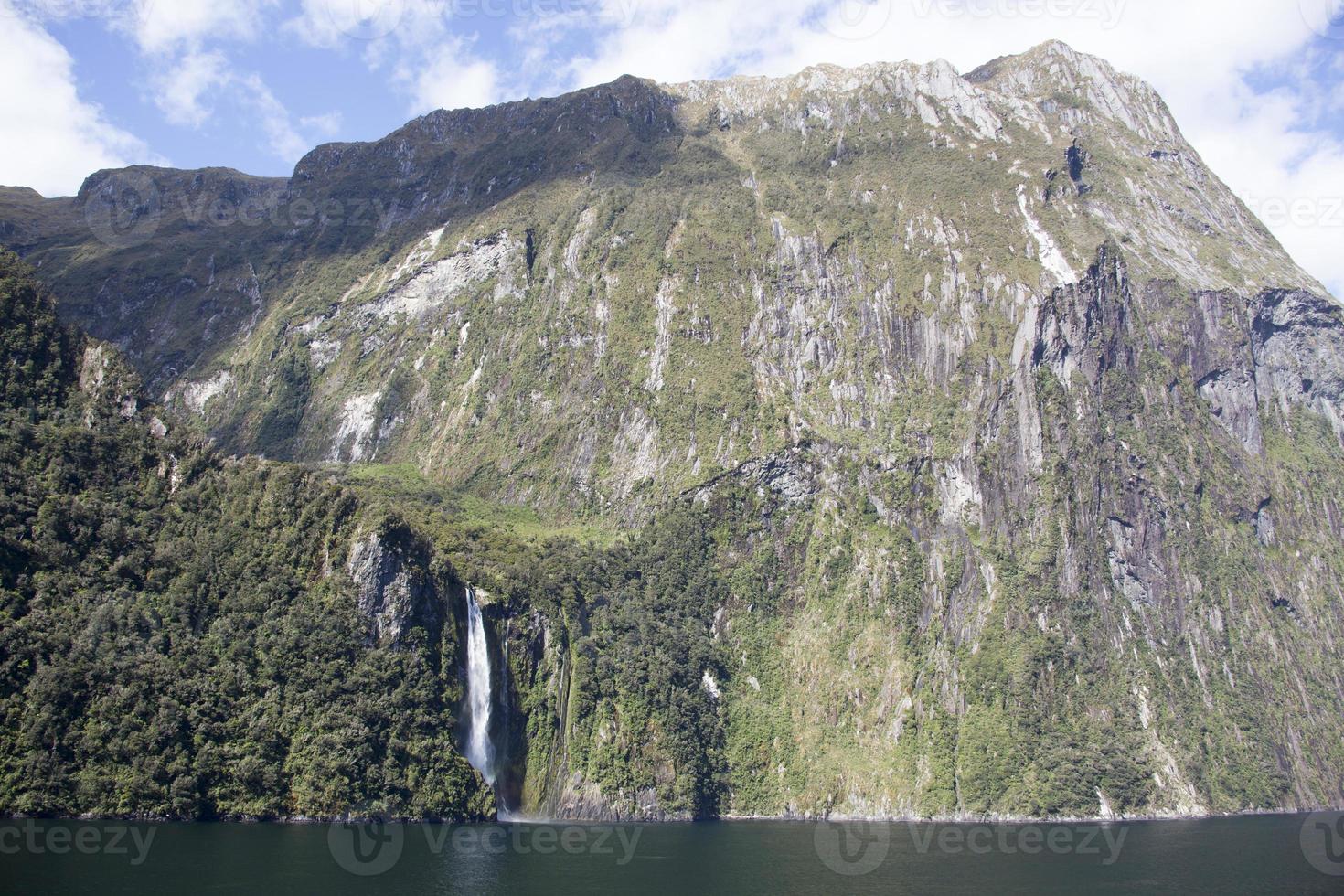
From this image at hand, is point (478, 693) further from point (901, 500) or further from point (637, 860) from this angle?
point (901, 500)

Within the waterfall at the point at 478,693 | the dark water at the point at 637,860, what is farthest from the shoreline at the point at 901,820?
the waterfall at the point at 478,693

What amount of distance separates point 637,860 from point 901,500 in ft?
263

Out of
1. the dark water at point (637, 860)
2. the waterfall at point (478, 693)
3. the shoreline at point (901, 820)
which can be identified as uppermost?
the waterfall at point (478, 693)

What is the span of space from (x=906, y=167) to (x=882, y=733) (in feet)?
325

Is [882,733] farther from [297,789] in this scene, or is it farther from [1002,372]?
[297,789]

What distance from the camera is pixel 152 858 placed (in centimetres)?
7588

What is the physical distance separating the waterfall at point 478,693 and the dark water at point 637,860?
957 cm

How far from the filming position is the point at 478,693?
128 meters

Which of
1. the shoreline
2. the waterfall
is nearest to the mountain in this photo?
the shoreline

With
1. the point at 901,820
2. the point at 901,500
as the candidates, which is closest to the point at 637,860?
the point at 901,820

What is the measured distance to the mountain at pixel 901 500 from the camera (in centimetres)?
14012

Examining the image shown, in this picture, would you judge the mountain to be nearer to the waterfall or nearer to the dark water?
the waterfall

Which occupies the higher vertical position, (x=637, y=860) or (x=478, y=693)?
(x=478, y=693)

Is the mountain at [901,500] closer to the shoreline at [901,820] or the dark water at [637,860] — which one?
the shoreline at [901,820]
